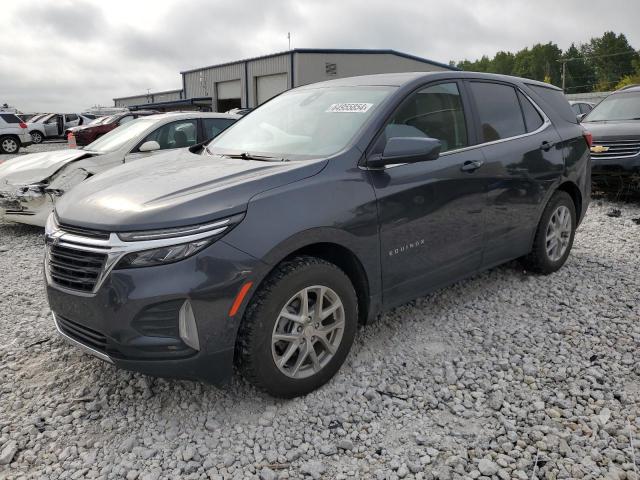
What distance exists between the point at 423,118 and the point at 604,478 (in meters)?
2.27

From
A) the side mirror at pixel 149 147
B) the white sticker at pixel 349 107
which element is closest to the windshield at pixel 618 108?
the white sticker at pixel 349 107

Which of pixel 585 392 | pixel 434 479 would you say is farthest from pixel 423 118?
pixel 434 479

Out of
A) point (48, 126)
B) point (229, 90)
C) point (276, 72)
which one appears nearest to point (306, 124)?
point (48, 126)

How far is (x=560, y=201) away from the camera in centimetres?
454

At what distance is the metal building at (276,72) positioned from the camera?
32562 millimetres

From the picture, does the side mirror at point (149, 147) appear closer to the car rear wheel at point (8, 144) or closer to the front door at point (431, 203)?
the front door at point (431, 203)

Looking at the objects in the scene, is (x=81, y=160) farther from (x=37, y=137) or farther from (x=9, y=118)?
(x=37, y=137)

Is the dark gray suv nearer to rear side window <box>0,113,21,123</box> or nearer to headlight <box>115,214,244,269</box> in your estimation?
headlight <box>115,214,244,269</box>

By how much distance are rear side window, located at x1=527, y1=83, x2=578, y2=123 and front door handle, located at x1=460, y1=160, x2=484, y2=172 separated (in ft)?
4.67

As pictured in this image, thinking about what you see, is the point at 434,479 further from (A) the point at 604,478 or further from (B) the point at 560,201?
(B) the point at 560,201

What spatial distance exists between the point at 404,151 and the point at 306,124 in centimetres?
79

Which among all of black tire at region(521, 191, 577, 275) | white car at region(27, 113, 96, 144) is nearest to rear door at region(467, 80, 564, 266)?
black tire at region(521, 191, 577, 275)

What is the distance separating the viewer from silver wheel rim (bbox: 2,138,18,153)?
66.1 feet

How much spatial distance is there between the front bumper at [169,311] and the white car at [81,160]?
3.89m
